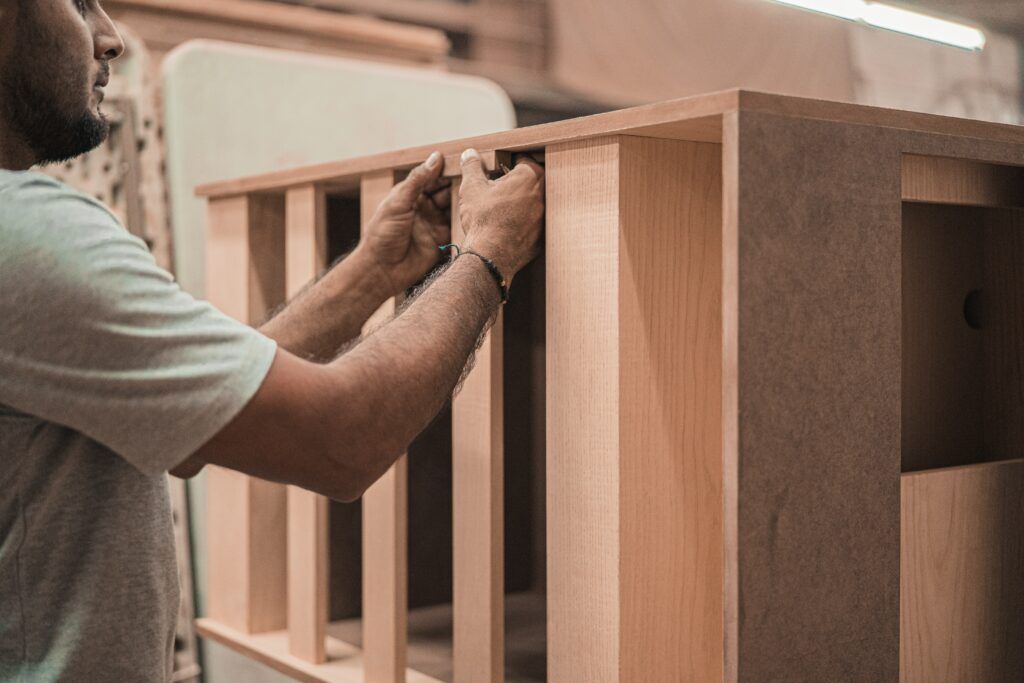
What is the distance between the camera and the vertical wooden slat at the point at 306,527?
129 centimetres

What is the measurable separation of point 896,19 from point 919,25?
18 cm

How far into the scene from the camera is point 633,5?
2.84m

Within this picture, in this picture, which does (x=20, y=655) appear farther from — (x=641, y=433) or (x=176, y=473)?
(x=641, y=433)

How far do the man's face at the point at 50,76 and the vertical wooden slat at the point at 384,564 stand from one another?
297 millimetres

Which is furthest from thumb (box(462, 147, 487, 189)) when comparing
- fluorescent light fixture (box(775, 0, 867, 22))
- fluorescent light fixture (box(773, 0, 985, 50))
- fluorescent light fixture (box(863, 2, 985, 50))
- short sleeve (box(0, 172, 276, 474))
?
fluorescent light fixture (box(863, 2, 985, 50))

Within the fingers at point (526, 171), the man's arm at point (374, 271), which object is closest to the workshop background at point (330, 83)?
the man's arm at point (374, 271)

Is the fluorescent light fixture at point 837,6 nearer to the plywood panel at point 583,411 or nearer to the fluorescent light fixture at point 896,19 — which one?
the fluorescent light fixture at point 896,19

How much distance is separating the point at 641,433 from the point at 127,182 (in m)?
1.14

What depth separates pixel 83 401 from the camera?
827mm

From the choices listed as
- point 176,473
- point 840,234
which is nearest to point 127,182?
point 176,473

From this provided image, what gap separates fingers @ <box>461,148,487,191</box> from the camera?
101 centimetres

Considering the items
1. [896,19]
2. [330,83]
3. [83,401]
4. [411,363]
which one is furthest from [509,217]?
[896,19]

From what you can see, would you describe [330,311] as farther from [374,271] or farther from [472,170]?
[472,170]

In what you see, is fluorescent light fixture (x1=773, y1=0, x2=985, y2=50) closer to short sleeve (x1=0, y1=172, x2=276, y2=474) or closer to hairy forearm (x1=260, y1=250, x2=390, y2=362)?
hairy forearm (x1=260, y1=250, x2=390, y2=362)
